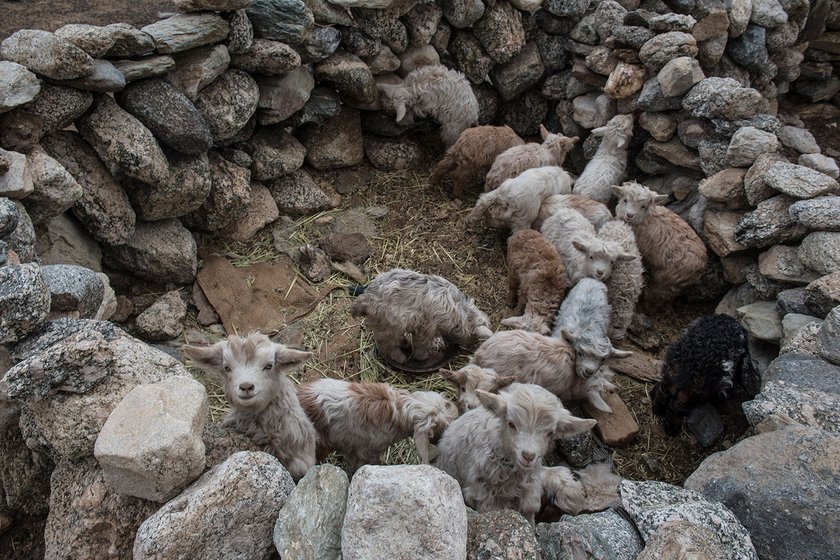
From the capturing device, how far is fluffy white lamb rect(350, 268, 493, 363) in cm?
570

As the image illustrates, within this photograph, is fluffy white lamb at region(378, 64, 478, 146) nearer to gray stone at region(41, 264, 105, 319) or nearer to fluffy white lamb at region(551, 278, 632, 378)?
fluffy white lamb at region(551, 278, 632, 378)

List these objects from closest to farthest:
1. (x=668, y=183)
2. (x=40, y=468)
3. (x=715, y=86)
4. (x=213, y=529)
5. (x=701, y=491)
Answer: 1. (x=213, y=529)
2. (x=701, y=491)
3. (x=40, y=468)
4. (x=715, y=86)
5. (x=668, y=183)

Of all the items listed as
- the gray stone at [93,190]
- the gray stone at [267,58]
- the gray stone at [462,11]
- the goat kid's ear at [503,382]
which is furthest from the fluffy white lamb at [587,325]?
the gray stone at [93,190]

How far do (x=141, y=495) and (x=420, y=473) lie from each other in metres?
1.44

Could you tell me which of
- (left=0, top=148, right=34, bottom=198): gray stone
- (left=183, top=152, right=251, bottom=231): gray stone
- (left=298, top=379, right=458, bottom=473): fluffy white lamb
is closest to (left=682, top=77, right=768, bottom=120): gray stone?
(left=298, top=379, right=458, bottom=473): fluffy white lamb

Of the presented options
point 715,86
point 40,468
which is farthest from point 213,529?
point 715,86

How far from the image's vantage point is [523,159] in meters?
7.63

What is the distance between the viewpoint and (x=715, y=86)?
675cm

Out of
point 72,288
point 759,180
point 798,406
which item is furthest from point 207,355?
point 759,180

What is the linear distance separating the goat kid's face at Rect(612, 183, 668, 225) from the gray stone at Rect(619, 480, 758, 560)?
3962 mm

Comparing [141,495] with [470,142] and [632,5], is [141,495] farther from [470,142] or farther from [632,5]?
[632,5]

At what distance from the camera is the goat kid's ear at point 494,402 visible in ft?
13.4

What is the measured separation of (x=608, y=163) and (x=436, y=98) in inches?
90.6

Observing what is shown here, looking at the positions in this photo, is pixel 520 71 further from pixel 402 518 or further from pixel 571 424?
pixel 402 518
